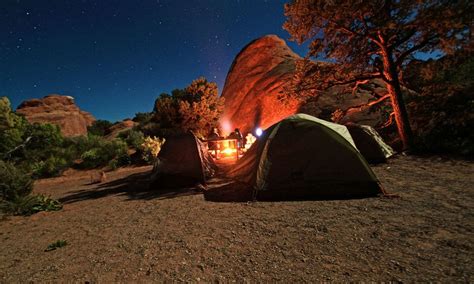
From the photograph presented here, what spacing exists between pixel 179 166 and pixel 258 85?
2292 centimetres

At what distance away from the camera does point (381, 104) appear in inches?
619

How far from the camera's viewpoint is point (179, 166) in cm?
844

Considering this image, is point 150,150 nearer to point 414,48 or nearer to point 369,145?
point 369,145

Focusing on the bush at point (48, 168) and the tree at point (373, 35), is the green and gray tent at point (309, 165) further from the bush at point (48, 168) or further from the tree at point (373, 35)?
the bush at point (48, 168)

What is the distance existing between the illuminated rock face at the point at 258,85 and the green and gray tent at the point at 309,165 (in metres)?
17.0

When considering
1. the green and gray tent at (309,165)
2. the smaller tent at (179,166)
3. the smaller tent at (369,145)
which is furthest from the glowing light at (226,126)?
the green and gray tent at (309,165)

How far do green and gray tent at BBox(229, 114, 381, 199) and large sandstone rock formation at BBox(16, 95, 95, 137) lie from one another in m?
37.4

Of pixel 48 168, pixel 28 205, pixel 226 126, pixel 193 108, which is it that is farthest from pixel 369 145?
pixel 48 168

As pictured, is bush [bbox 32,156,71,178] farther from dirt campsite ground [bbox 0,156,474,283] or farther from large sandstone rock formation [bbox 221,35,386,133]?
large sandstone rock formation [bbox 221,35,386,133]

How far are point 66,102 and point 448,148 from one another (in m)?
63.6

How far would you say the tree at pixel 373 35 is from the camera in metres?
8.19

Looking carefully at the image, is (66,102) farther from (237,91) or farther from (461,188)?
(461,188)

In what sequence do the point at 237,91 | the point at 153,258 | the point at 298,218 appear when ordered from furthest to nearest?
the point at 237,91, the point at 298,218, the point at 153,258

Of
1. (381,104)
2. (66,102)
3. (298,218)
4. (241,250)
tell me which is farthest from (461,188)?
(66,102)
